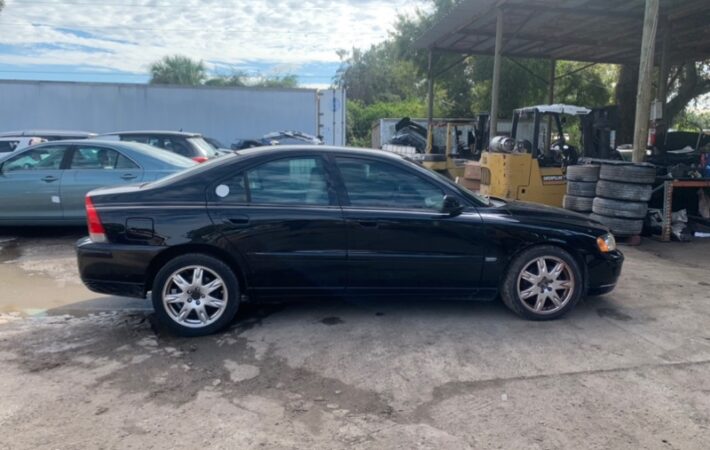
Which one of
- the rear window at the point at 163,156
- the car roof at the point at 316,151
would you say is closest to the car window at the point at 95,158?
the rear window at the point at 163,156

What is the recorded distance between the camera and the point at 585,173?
933 cm

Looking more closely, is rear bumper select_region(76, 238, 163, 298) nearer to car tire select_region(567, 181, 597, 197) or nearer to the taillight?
the taillight

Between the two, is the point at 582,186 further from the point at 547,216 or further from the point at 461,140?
the point at 461,140

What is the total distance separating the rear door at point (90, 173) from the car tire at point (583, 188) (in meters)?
6.86

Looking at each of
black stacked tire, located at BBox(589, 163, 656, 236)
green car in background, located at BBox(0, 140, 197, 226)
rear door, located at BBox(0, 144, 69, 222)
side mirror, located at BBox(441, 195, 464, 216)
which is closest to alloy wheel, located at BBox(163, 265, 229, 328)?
side mirror, located at BBox(441, 195, 464, 216)

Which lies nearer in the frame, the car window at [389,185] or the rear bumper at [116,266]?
the rear bumper at [116,266]

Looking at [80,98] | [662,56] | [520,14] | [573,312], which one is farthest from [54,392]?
[80,98]

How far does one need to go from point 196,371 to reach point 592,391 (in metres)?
2.65

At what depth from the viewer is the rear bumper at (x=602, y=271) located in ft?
16.6

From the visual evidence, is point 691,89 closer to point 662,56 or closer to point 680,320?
point 662,56

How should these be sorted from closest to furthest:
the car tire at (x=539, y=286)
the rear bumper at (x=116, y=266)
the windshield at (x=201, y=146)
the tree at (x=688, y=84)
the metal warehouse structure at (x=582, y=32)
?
the rear bumper at (x=116, y=266), the car tire at (x=539, y=286), the windshield at (x=201, y=146), the metal warehouse structure at (x=582, y=32), the tree at (x=688, y=84)

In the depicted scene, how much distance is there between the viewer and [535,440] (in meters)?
3.13

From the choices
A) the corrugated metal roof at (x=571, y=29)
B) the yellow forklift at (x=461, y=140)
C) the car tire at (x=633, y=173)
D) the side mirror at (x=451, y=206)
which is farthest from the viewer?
the yellow forklift at (x=461, y=140)

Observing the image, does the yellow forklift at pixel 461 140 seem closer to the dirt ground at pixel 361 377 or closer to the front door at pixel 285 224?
the dirt ground at pixel 361 377
